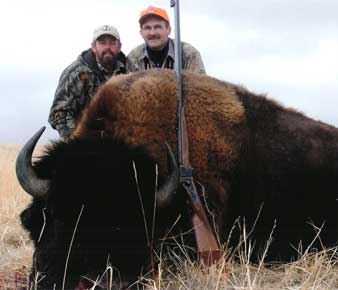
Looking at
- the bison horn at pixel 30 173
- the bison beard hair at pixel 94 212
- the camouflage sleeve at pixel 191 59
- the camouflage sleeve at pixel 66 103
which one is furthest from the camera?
the camouflage sleeve at pixel 191 59

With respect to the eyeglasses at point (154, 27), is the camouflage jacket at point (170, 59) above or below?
below

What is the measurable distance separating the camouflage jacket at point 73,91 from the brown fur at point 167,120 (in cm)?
156

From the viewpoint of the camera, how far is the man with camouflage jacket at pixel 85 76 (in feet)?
23.8

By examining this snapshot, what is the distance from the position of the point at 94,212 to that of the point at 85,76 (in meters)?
3.31

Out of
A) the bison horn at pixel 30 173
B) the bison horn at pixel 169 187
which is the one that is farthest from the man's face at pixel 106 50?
the bison horn at pixel 169 187

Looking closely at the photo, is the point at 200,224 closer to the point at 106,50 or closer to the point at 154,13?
the point at 106,50

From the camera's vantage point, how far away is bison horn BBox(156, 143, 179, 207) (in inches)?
187

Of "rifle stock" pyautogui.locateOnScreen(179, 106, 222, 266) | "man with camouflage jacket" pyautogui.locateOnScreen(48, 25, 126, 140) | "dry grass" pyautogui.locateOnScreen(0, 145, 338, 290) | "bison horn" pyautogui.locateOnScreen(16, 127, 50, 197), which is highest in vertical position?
"man with camouflage jacket" pyautogui.locateOnScreen(48, 25, 126, 140)

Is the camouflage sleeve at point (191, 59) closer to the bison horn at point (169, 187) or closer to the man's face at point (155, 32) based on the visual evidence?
the man's face at point (155, 32)

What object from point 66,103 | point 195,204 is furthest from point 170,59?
point 195,204

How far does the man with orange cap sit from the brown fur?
1881mm

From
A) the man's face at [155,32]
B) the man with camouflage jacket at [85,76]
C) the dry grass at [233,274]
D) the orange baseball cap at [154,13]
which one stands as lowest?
the dry grass at [233,274]

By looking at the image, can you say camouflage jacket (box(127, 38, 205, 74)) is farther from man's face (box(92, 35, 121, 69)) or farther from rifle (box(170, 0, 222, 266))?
rifle (box(170, 0, 222, 266))

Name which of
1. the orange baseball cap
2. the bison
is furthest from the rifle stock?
the orange baseball cap
